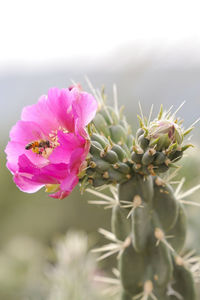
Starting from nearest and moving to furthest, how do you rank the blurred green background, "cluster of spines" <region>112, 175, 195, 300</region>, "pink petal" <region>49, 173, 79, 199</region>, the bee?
"pink petal" <region>49, 173, 79, 199</region> < the bee < "cluster of spines" <region>112, 175, 195, 300</region> < the blurred green background

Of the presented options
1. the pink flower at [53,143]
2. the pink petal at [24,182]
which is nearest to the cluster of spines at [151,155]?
the pink flower at [53,143]

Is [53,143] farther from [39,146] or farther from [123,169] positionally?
[123,169]

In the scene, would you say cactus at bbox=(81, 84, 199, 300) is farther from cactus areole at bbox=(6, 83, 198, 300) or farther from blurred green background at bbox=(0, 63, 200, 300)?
blurred green background at bbox=(0, 63, 200, 300)

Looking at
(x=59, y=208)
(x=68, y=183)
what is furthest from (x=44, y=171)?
(x=59, y=208)

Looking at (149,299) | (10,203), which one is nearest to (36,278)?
(149,299)

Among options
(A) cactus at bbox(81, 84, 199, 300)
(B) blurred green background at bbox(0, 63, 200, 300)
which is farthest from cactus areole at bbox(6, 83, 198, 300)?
(B) blurred green background at bbox(0, 63, 200, 300)

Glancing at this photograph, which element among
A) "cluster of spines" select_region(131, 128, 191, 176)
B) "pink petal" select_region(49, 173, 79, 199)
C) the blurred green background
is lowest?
the blurred green background

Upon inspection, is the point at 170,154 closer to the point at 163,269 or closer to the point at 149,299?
the point at 163,269
